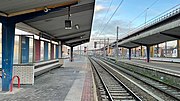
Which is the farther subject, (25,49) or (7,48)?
(25,49)

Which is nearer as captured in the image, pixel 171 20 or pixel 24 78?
pixel 24 78

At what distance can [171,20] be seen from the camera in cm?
2467

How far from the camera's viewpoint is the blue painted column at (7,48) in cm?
1016

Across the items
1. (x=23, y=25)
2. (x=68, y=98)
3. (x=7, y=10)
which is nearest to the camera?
(x=68, y=98)

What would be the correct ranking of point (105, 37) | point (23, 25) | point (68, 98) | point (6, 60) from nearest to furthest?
point (68, 98) < point (6, 60) < point (23, 25) < point (105, 37)

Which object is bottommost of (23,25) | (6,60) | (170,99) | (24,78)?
(170,99)

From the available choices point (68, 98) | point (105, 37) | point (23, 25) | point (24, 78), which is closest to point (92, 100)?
point (68, 98)

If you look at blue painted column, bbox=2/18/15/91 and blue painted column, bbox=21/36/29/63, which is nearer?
blue painted column, bbox=2/18/15/91

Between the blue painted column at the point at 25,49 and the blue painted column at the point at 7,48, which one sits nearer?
the blue painted column at the point at 7,48

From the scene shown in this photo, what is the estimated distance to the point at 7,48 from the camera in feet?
33.8

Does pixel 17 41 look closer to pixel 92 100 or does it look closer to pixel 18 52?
pixel 18 52

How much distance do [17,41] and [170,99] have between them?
28.0 ft

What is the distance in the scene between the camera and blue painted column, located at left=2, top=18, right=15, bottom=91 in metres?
10.2

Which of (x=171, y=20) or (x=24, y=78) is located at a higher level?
(x=171, y=20)
